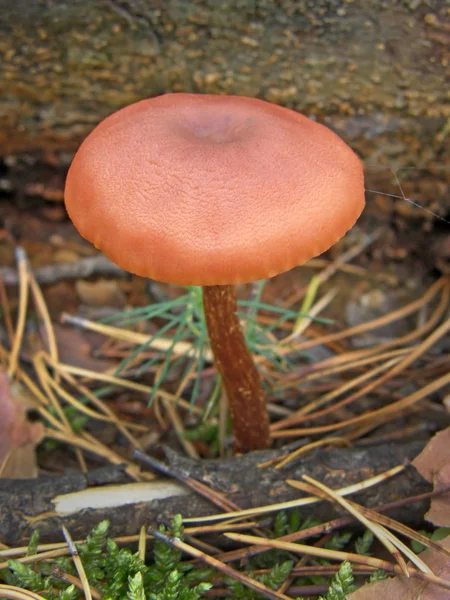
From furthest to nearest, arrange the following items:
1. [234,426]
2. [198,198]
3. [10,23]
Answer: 1. [10,23]
2. [234,426]
3. [198,198]

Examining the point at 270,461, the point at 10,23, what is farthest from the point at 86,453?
the point at 10,23

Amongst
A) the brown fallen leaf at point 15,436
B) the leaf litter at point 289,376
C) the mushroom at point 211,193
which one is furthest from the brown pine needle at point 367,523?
the brown fallen leaf at point 15,436

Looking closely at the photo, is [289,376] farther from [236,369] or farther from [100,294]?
[100,294]

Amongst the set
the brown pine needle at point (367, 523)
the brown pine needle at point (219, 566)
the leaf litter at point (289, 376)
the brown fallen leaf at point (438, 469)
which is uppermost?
the brown fallen leaf at point (438, 469)

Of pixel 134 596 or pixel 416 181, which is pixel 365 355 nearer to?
pixel 416 181

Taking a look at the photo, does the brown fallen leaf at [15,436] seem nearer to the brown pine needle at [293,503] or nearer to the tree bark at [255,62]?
the brown pine needle at [293,503]

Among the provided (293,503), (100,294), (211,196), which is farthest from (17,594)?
(100,294)
